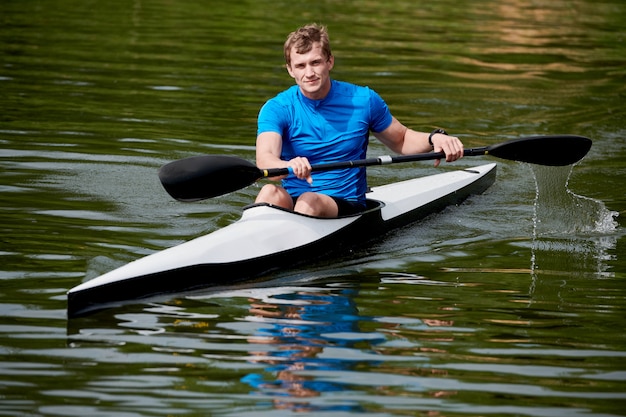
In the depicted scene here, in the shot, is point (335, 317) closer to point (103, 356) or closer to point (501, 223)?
point (103, 356)

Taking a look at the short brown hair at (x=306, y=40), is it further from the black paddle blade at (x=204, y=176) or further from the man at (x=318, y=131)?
the black paddle blade at (x=204, y=176)

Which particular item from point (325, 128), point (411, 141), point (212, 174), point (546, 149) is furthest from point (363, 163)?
point (546, 149)

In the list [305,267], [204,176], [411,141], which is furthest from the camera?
[411,141]

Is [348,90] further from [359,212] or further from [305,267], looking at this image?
[305,267]

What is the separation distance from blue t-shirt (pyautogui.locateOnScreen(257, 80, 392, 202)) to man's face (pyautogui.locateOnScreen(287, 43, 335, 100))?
133 millimetres

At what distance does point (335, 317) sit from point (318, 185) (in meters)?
1.58

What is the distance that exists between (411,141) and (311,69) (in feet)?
Result: 3.21

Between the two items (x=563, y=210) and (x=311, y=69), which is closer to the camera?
(x=311, y=69)


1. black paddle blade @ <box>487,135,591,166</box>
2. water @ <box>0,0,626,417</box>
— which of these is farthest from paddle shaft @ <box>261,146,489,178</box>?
water @ <box>0,0,626,417</box>

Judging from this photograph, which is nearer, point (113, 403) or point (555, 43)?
point (113, 403)

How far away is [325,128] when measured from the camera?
7.22 m

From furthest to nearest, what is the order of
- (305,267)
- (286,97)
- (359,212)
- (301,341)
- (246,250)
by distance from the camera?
(359,212), (286,97), (305,267), (246,250), (301,341)

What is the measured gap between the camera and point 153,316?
5.80 meters

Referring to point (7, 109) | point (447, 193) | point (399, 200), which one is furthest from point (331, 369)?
point (7, 109)
